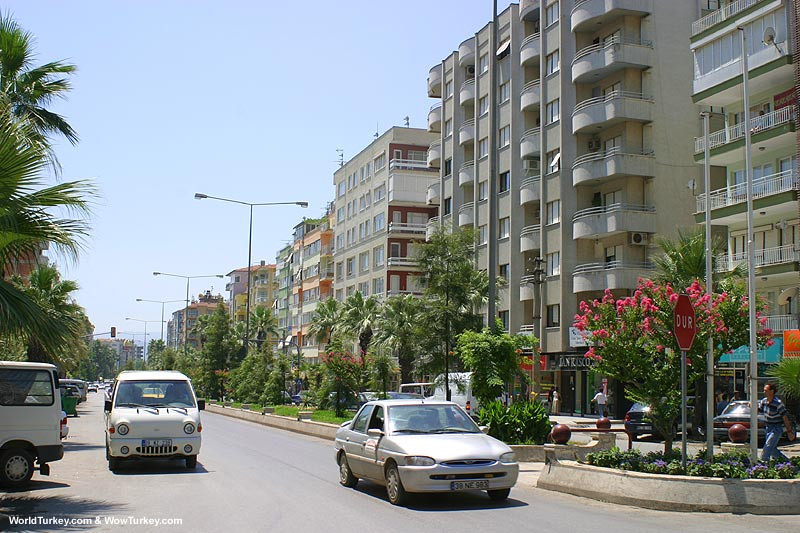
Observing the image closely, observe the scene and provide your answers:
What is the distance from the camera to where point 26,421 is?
14.5m

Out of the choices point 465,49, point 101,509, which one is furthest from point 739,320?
point 465,49

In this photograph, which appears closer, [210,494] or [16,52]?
[210,494]

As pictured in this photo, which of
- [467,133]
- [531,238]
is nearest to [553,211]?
[531,238]

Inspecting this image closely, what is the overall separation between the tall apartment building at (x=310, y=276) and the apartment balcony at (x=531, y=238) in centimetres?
3971

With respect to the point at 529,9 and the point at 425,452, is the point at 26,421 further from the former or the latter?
the point at 529,9

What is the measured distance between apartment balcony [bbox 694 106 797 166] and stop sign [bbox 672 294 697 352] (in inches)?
872

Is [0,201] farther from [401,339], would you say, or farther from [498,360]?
[401,339]

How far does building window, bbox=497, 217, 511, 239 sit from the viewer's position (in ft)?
178

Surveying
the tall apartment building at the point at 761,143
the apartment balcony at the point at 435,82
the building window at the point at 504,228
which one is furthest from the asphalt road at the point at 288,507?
the apartment balcony at the point at 435,82

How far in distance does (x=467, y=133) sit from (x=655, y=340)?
47180 mm

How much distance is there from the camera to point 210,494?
13703mm

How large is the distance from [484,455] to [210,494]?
455 cm

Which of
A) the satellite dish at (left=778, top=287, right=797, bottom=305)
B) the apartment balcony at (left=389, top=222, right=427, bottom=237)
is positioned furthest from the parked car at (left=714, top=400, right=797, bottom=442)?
the apartment balcony at (left=389, top=222, right=427, bottom=237)

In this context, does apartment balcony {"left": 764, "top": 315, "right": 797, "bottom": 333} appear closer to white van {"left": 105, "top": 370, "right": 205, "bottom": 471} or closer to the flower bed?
the flower bed
